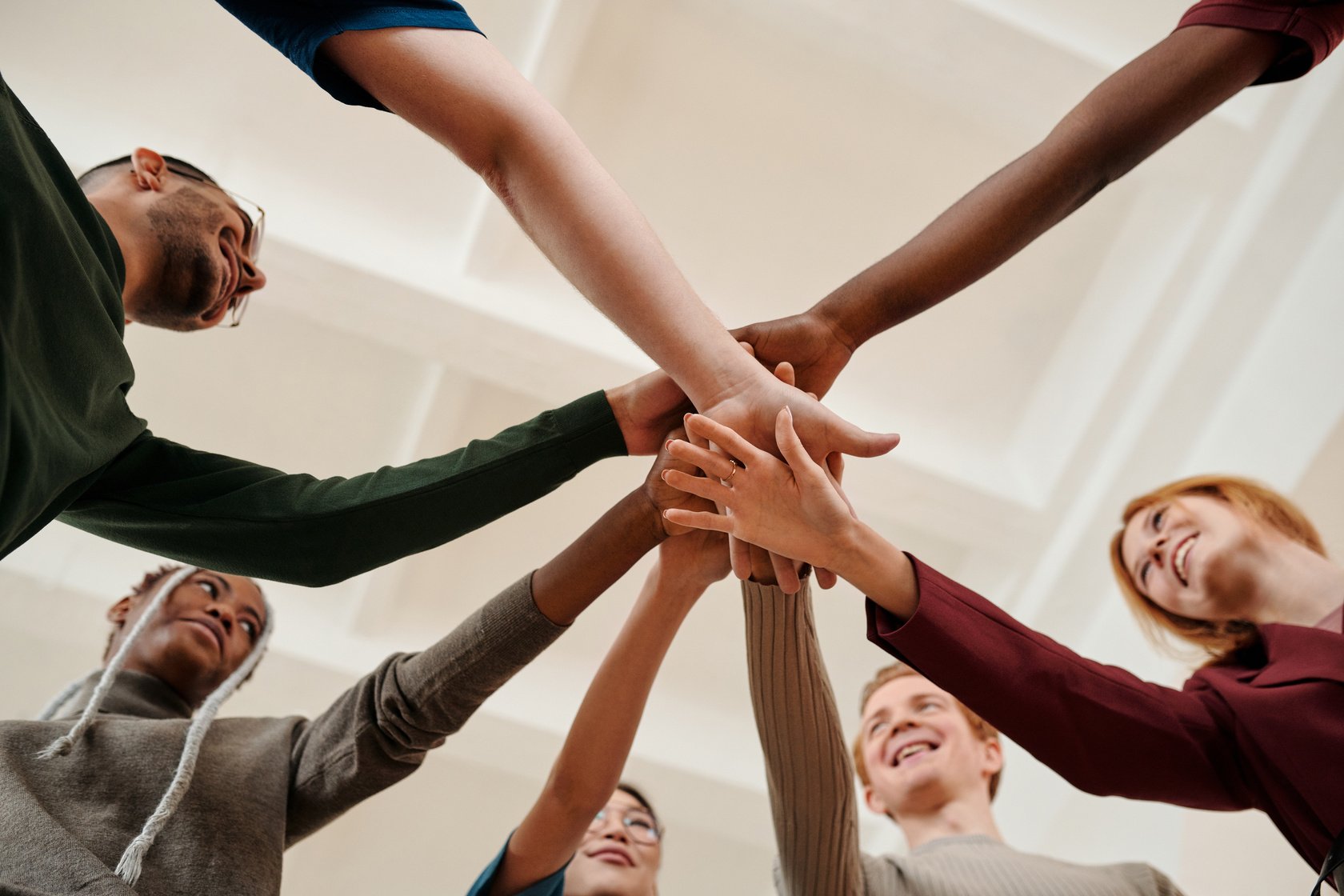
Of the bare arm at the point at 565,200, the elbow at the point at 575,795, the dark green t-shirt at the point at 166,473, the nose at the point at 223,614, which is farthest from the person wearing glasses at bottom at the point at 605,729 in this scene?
the nose at the point at 223,614

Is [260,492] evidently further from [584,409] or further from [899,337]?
[899,337]

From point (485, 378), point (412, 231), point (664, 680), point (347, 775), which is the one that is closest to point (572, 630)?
point (664, 680)

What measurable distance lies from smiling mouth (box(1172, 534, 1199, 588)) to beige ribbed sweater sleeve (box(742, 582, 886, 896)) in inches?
37.4

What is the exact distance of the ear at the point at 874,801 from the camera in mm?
2508

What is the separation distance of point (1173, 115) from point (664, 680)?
315 centimetres

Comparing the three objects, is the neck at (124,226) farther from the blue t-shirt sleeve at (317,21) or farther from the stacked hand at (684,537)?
the stacked hand at (684,537)

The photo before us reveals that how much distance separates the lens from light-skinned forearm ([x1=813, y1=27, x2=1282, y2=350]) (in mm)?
1535

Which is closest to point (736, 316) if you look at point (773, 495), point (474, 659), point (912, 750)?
point (912, 750)

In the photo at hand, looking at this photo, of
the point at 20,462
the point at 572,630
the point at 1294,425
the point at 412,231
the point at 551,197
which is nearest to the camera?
the point at 20,462

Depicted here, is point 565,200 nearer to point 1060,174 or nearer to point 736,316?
point 1060,174

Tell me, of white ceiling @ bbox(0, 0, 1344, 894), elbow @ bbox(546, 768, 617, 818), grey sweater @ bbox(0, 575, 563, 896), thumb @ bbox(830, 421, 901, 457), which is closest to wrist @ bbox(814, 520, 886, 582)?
thumb @ bbox(830, 421, 901, 457)

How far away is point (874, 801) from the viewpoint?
2.55 metres

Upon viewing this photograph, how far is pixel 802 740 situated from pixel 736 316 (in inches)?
85.9

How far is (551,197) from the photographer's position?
1418mm
